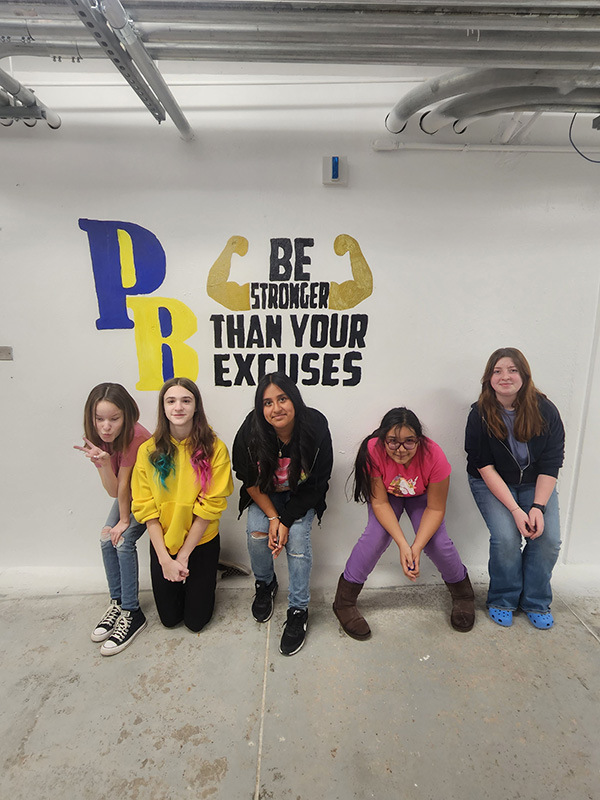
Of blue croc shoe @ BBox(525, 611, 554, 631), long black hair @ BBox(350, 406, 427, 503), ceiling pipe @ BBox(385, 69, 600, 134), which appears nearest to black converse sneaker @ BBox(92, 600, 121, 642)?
long black hair @ BBox(350, 406, 427, 503)

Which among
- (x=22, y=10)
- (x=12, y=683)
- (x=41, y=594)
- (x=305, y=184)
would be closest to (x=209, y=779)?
(x=12, y=683)

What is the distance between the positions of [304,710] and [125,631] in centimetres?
92

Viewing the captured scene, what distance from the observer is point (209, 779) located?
143 cm

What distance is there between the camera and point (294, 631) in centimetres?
199

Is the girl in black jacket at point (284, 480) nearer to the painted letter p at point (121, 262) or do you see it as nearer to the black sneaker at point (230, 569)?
the black sneaker at point (230, 569)

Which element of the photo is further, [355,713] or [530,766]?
[355,713]

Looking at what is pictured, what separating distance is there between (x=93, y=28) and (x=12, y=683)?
2509mm

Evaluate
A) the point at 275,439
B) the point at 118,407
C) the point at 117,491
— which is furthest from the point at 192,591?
the point at 118,407

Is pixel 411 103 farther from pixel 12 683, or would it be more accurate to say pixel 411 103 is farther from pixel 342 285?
pixel 12 683

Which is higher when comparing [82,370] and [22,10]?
[22,10]

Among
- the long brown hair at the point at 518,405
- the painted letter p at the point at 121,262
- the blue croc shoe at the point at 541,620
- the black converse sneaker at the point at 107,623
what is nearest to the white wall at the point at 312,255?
the painted letter p at the point at 121,262

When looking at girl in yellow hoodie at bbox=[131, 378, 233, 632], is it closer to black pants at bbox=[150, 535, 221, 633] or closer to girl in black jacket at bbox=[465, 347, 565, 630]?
black pants at bbox=[150, 535, 221, 633]

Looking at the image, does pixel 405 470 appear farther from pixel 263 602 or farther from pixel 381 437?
pixel 263 602

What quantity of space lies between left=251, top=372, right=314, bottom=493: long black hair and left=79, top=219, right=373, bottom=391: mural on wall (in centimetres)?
32
